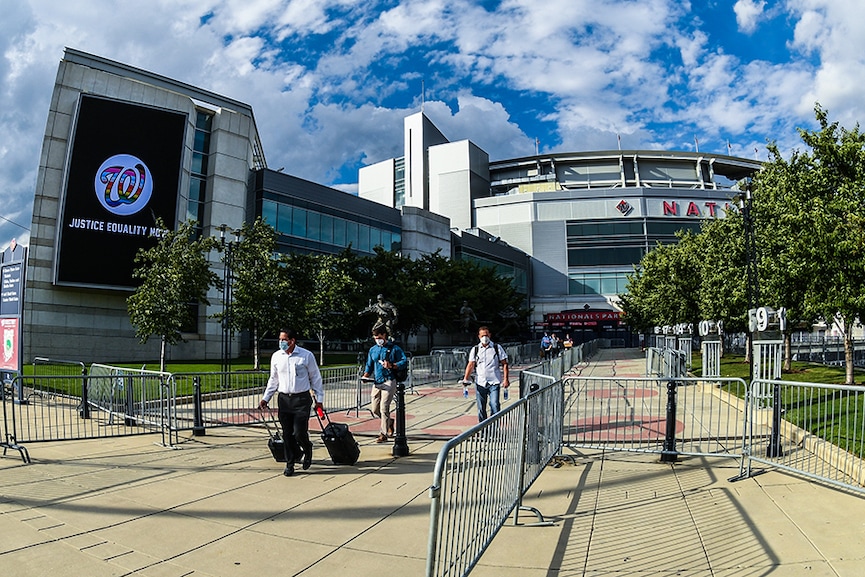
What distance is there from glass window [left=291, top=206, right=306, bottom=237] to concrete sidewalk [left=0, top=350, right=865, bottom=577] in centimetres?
3647

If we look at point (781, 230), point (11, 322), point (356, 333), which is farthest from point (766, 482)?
point (356, 333)

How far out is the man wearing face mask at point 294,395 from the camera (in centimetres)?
761

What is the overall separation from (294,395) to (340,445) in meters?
0.94

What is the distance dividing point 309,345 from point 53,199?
17.8 meters

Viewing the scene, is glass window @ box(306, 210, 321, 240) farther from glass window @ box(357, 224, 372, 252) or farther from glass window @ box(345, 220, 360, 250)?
glass window @ box(357, 224, 372, 252)

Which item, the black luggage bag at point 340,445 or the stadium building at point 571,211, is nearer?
the black luggage bag at point 340,445

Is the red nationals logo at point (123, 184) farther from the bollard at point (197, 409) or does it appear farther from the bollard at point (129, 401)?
the bollard at point (197, 409)

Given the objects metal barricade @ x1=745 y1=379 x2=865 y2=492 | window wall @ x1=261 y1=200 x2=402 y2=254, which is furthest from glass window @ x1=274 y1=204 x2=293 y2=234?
metal barricade @ x1=745 y1=379 x2=865 y2=492

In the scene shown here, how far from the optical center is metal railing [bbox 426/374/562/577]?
361 cm

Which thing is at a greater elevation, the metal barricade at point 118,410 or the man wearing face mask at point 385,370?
the man wearing face mask at point 385,370

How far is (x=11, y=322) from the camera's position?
13.2m

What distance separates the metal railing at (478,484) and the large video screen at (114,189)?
3098 cm

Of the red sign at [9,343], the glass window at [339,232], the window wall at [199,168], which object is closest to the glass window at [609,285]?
the glass window at [339,232]

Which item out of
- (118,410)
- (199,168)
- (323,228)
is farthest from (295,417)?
(323,228)
